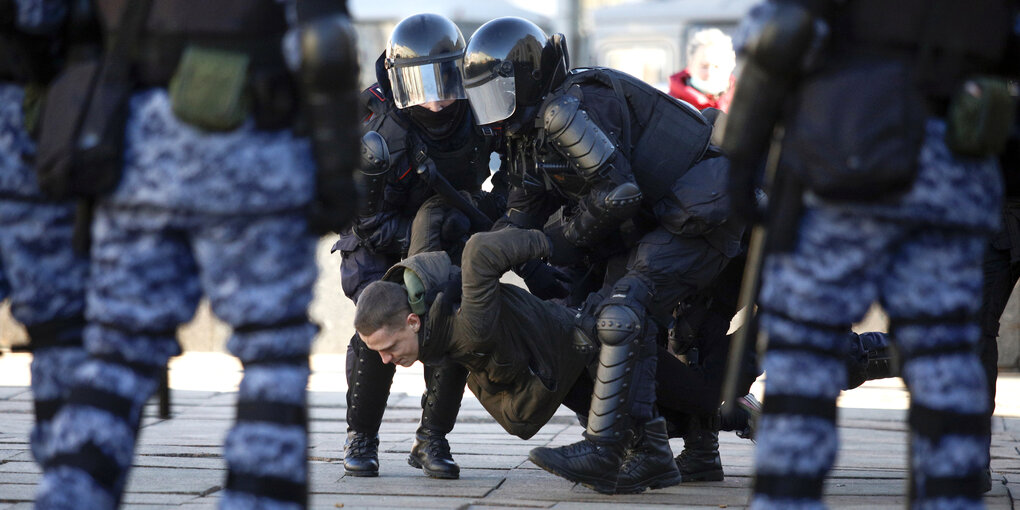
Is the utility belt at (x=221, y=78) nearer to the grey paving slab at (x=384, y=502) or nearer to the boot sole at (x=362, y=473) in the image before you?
the grey paving slab at (x=384, y=502)

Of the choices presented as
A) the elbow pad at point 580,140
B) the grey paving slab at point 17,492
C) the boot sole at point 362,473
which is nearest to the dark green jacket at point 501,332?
the elbow pad at point 580,140

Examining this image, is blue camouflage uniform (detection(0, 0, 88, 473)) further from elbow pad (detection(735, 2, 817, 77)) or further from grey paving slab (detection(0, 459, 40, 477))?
grey paving slab (detection(0, 459, 40, 477))

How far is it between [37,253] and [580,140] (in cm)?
186

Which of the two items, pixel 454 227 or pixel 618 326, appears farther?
pixel 454 227

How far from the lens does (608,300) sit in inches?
169

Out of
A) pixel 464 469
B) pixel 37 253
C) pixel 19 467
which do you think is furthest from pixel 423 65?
pixel 37 253

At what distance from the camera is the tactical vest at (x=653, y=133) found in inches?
177

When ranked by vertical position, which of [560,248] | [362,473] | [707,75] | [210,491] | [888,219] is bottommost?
[362,473]

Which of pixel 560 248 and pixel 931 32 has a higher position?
pixel 931 32

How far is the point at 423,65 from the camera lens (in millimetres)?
4742

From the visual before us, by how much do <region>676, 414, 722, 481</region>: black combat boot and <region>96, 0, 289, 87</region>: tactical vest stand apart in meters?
2.48

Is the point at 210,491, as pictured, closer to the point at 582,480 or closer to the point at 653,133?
the point at 582,480

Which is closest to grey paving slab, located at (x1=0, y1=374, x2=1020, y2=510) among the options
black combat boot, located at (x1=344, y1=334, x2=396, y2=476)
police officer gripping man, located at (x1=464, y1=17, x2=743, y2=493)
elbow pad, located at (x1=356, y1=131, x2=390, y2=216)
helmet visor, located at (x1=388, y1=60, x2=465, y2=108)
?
black combat boot, located at (x1=344, y1=334, x2=396, y2=476)

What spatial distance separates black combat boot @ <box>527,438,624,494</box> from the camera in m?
4.21
